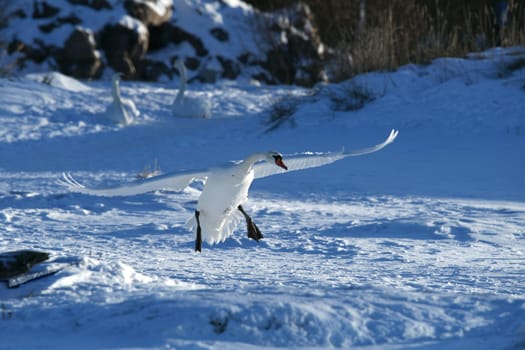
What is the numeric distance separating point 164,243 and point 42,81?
10.7 metres

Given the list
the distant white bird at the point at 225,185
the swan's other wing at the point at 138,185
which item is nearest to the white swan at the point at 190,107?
the distant white bird at the point at 225,185

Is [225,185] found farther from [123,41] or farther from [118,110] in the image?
[123,41]

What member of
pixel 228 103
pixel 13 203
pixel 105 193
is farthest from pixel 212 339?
pixel 228 103

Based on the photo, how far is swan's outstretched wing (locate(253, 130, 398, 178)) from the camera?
6.11 metres

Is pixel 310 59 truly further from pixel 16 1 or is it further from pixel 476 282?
pixel 476 282

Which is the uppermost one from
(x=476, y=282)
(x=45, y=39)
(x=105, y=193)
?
(x=45, y=39)

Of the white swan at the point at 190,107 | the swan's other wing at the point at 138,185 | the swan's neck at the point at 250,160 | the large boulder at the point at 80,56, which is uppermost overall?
→ the large boulder at the point at 80,56

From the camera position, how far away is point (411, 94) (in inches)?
538

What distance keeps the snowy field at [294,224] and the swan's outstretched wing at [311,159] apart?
21.4 inches

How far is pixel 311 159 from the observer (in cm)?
630

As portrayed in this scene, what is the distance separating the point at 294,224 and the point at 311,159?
1.22 metres

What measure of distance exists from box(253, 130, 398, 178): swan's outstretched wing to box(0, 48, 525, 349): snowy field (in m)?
0.54

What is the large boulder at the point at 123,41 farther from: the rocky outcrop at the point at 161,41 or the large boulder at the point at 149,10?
Answer: the large boulder at the point at 149,10

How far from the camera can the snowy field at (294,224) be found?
4.03m
